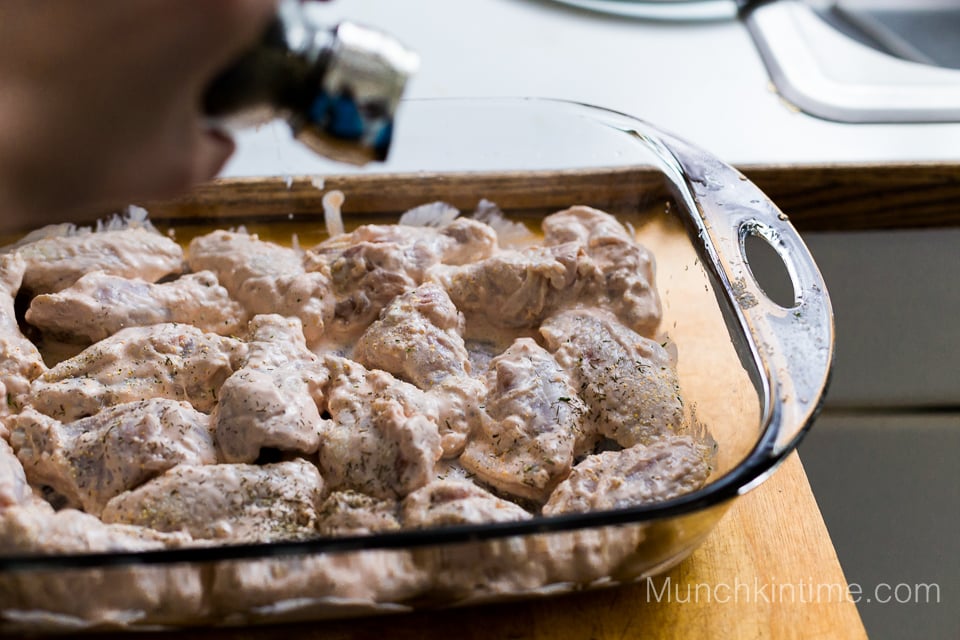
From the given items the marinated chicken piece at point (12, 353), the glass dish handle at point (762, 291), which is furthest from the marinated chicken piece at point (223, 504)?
the glass dish handle at point (762, 291)

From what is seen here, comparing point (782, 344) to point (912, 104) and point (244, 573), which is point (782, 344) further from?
point (912, 104)

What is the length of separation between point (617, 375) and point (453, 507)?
33cm

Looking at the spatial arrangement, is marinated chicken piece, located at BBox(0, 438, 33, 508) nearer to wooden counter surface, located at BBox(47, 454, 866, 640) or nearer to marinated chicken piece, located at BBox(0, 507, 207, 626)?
marinated chicken piece, located at BBox(0, 507, 207, 626)

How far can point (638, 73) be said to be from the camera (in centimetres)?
204

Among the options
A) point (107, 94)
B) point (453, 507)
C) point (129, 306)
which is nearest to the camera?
point (107, 94)

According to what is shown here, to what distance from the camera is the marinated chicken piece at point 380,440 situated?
3.49 feet

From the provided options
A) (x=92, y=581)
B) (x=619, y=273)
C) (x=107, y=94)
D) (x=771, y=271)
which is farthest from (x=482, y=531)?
(x=771, y=271)

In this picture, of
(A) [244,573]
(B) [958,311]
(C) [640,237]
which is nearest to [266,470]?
(A) [244,573]

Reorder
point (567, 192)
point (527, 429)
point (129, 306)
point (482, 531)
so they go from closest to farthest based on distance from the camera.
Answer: point (482, 531) < point (527, 429) < point (129, 306) < point (567, 192)

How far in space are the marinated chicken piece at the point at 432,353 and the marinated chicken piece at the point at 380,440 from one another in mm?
33

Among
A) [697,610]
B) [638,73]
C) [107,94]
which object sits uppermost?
[107,94]

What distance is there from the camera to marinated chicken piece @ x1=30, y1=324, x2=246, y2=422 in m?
1.15

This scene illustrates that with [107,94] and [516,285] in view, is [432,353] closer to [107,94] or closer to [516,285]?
[516,285]

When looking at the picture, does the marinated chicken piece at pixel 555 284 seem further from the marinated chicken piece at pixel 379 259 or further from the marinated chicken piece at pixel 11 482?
the marinated chicken piece at pixel 11 482
